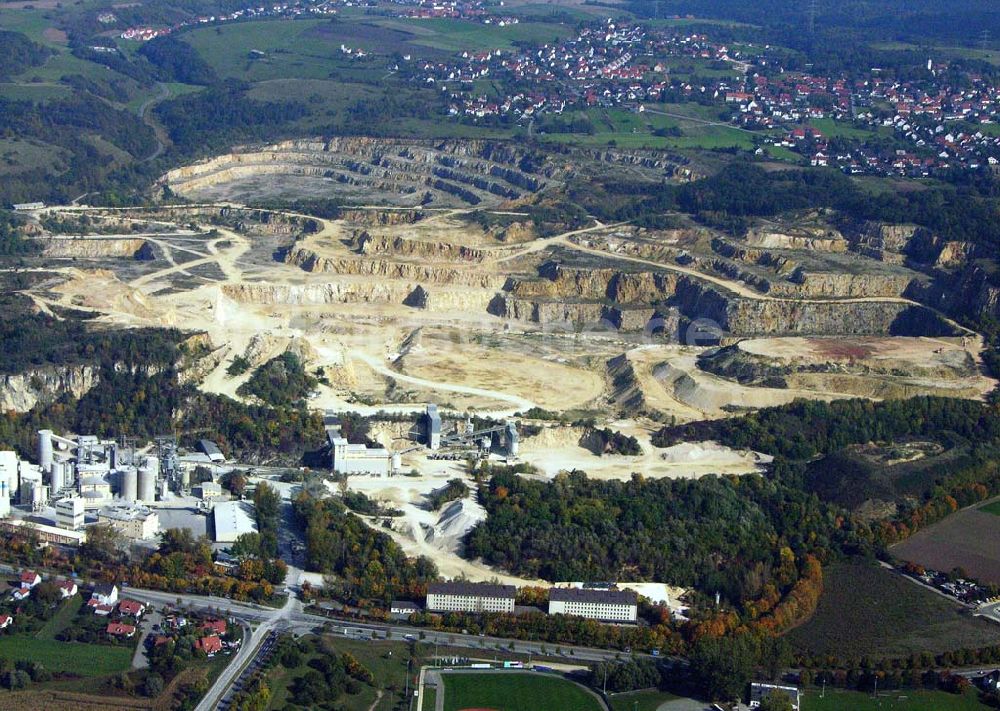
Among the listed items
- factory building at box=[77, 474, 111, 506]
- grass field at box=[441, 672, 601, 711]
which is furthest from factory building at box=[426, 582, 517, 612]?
factory building at box=[77, 474, 111, 506]

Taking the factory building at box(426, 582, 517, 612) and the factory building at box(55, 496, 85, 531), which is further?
the factory building at box(55, 496, 85, 531)

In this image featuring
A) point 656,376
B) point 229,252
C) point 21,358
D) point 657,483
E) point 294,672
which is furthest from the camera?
point 229,252

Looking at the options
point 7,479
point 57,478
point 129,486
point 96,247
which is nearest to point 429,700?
point 129,486

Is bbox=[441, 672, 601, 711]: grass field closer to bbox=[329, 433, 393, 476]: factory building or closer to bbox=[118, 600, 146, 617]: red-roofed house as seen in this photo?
bbox=[118, 600, 146, 617]: red-roofed house

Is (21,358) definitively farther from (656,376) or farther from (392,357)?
(656,376)

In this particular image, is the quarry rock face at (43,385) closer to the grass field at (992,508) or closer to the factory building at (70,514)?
the factory building at (70,514)

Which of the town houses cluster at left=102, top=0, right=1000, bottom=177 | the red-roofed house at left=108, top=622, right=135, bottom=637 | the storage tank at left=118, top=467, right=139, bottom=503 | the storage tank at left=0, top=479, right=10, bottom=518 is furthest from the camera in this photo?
the town houses cluster at left=102, top=0, right=1000, bottom=177

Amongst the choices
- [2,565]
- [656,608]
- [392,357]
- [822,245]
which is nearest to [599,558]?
[656,608]
